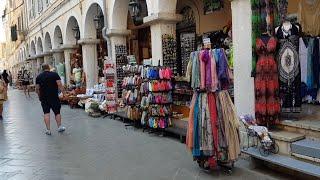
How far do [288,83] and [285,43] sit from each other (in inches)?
23.7

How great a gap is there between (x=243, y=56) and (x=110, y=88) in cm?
612

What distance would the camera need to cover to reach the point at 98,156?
6.97m

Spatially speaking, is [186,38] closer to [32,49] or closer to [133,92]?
[133,92]

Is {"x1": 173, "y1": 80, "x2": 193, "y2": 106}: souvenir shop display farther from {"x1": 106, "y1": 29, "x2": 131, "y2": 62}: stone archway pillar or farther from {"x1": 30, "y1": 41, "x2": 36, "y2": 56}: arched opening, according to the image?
{"x1": 30, "y1": 41, "x2": 36, "y2": 56}: arched opening

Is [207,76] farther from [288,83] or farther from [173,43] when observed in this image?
[173,43]

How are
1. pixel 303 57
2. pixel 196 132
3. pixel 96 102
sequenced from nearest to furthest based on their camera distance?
pixel 196 132 → pixel 303 57 → pixel 96 102

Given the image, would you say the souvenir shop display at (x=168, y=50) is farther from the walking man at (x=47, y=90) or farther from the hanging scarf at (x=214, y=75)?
the hanging scarf at (x=214, y=75)

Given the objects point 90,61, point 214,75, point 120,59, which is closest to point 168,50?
point 120,59

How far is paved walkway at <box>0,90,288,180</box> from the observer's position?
227 inches

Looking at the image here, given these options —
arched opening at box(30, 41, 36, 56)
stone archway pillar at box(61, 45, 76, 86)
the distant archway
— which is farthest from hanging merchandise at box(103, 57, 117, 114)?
arched opening at box(30, 41, 36, 56)

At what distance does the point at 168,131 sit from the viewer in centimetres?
848

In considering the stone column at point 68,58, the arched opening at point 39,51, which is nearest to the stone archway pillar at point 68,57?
the stone column at point 68,58

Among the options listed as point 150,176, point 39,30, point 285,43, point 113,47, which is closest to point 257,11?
point 285,43

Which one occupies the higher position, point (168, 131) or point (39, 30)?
point (39, 30)
